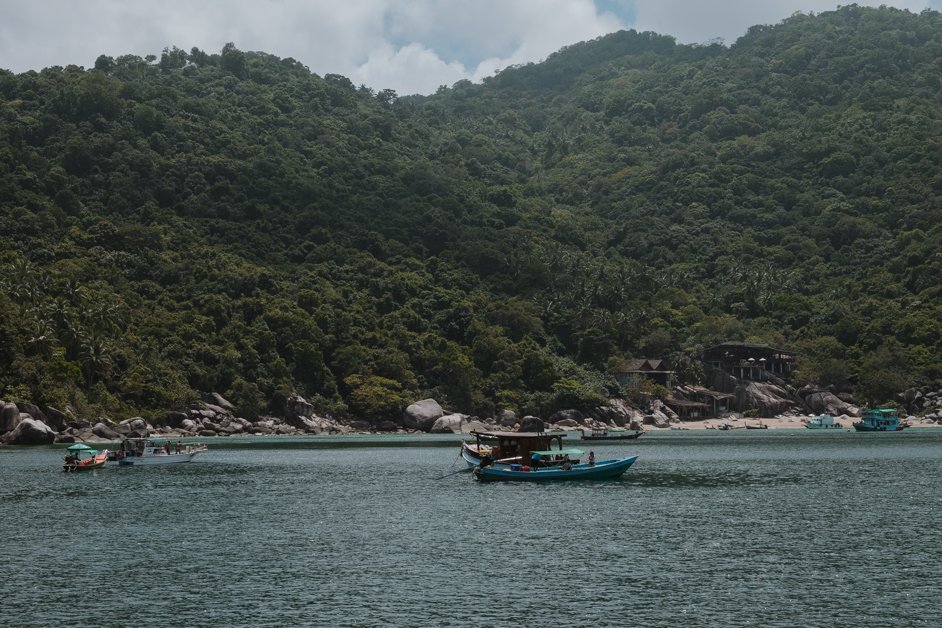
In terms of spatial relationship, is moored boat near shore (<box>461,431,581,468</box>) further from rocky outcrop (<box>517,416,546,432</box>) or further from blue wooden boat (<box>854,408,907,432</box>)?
blue wooden boat (<box>854,408,907,432</box>)

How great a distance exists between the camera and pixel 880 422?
127m

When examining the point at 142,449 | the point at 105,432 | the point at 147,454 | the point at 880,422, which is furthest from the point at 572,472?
the point at 880,422

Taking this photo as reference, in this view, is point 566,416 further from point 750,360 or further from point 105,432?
point 105,432

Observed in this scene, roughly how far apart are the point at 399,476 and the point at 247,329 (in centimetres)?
7549

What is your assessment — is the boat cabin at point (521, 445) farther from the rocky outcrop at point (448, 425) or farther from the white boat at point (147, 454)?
the rocky outcrop at point (448, 425)

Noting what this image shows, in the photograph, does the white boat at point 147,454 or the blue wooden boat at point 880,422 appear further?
the blue wooden boat at point 880,422

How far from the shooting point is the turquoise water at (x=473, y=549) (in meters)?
29.5

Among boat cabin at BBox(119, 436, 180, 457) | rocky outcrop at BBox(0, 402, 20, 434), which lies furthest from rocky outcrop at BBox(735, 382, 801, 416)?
rocky outcrop at BBox(0, 402, 20, 434)

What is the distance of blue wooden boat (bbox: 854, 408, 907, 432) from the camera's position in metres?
127

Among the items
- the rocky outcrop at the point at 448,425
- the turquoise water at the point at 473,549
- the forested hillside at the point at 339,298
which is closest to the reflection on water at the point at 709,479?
the turquoise water at the point at 473,549

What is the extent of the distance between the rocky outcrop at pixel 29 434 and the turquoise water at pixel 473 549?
33.7 metres

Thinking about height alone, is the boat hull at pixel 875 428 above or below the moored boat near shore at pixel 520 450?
above

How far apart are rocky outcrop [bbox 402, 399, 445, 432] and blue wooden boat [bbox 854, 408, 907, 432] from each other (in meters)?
54.0

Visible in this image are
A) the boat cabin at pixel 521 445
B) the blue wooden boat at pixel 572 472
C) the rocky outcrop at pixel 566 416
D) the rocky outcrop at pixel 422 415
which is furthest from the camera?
the rocky outcrop at pixel 566 416
